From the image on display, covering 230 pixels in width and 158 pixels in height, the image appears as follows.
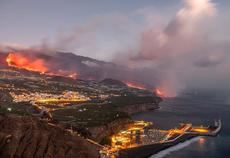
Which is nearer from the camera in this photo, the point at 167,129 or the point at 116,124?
the point at 116,124

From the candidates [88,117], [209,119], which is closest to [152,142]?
[88,117]

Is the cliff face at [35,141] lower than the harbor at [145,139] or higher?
higher

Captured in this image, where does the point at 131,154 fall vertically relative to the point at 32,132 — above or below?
below

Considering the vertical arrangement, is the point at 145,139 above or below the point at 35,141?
below

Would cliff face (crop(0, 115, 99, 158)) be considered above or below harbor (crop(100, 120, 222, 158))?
above

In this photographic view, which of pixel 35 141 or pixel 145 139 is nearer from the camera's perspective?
pixel 35 141

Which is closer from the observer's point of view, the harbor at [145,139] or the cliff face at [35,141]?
the cliff face at [35,141]

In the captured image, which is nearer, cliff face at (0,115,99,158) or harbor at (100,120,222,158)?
cliff face at (0,115,99,158)

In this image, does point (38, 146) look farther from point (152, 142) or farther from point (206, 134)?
point (206, 134)
